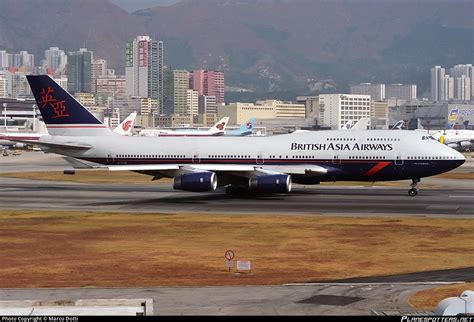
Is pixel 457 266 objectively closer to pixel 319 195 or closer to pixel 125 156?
pixel 319 195

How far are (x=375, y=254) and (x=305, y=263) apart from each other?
14.1ft

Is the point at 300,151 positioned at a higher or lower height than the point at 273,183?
higher

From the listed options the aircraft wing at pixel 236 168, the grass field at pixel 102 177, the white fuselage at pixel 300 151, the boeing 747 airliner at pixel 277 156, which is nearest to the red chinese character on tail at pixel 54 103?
the boeing 747 airliner at pixel 277 156

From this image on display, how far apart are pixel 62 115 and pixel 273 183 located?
20.0 meters

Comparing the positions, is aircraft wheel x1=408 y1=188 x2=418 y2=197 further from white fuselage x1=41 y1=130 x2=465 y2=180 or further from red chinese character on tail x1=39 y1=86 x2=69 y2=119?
red chinese character on tail x1=39 y1=86 x2=69 y2=119

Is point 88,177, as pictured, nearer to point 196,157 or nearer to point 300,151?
point 196,157

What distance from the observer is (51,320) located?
22.4m

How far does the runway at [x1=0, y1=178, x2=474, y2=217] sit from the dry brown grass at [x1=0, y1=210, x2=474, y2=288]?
391 centimetres

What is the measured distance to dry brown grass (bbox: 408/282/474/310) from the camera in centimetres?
3028

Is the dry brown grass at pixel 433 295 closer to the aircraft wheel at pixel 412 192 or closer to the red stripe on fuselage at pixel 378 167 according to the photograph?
the red stripe on fuselage at pixel 378 167

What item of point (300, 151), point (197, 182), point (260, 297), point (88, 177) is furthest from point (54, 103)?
A: point (260, 297)

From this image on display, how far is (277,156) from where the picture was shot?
7062 cm

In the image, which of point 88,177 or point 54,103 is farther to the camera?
point 88,177

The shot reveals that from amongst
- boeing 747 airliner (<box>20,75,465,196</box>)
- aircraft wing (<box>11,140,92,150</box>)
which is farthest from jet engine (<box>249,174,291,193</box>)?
aircraft wing (<box>11,140,92,150</box>)
